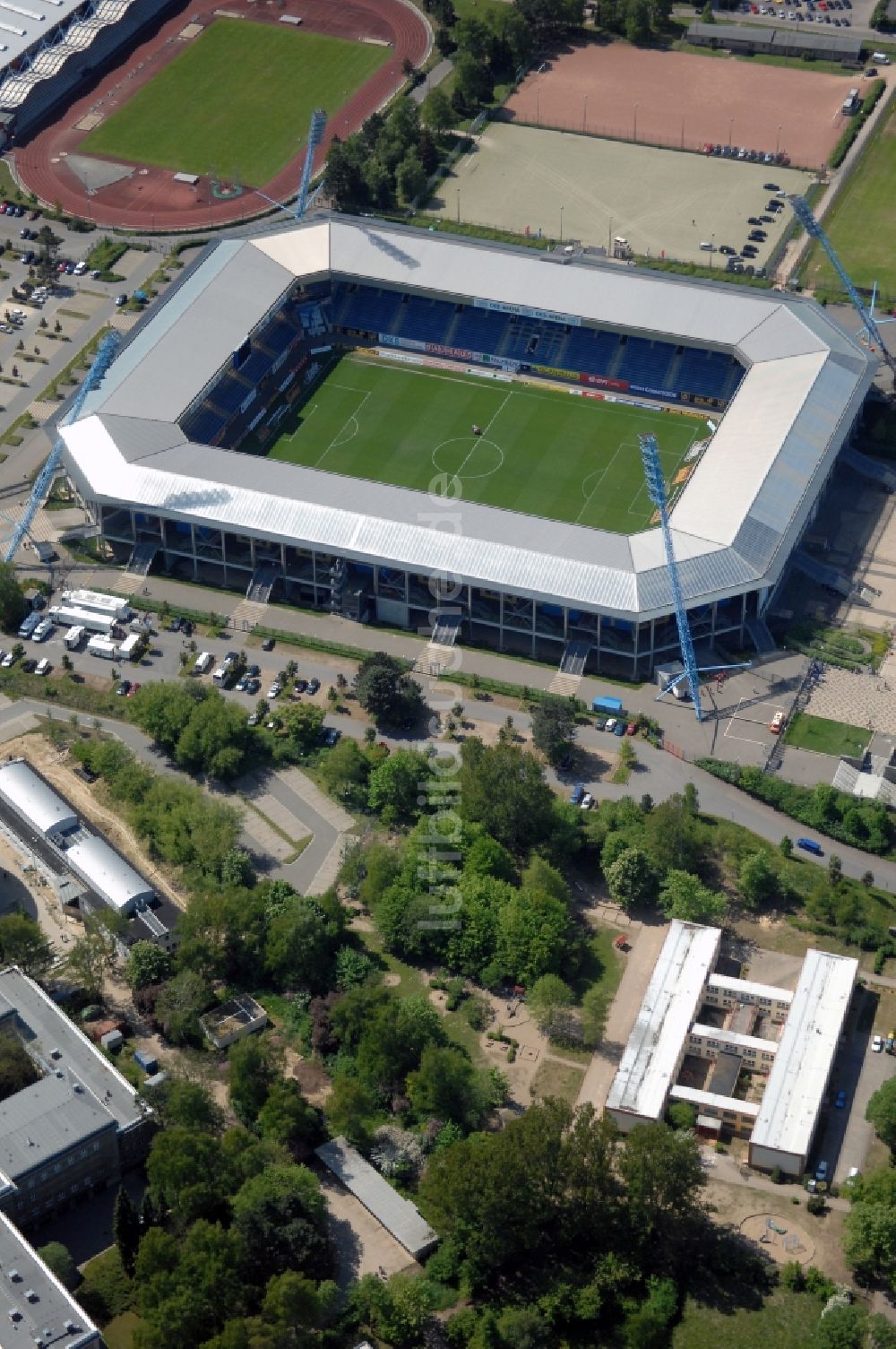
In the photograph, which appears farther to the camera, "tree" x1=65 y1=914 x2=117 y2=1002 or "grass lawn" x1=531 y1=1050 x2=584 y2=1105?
"tree" x1=65 y1=914 x2=117 y2=1002

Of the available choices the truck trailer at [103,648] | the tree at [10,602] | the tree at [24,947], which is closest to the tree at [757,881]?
the tree at [24,947]

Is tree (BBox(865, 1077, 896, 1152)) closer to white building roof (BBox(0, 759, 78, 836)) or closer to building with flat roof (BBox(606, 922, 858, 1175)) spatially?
building with flat roof (BBox(606, 922, 858, 1175))

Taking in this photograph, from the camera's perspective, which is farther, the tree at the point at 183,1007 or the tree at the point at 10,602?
the tree at the point at 10,602

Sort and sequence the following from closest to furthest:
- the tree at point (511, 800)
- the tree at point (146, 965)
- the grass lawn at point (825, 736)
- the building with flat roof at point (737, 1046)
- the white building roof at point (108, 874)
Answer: the building with flat roof at point (737, 1046)
the tree at point (146, 965)
the white building roof at point (108, 874)
the tree at point (511, 800)
the grass lawn at point (825, 736)

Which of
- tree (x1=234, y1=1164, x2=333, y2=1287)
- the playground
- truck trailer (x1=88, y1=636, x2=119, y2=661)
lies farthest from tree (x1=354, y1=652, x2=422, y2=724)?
the playground

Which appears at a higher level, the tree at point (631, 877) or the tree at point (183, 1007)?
the tree at point (631, 877)

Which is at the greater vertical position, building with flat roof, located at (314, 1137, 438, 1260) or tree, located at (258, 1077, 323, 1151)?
tree, located at (258, 1077, 323, 1151)

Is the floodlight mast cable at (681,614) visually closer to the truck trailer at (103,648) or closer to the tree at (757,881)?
the tree at (757,881)
